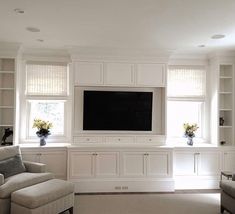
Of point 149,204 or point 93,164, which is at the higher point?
point 93,164

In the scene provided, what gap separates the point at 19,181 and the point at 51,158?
1.28 m

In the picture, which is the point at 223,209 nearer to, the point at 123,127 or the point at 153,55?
the point at 123,127

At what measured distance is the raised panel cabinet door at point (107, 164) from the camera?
186 inches

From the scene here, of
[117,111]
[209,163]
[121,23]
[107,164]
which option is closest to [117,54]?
[117,111]

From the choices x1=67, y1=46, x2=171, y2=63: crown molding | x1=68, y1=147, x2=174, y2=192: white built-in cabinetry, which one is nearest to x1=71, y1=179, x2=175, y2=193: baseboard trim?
x1=68, y1=147, x2=174, y2=192: white built-in cabinetry

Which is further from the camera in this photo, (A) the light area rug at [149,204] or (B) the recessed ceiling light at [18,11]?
(A) the light area rug at [149,204]

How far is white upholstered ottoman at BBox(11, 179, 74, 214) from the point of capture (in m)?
3.10

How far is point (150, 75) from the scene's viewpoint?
497cm

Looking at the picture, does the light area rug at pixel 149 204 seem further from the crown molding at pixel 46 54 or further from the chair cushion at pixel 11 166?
the crown molding at pixel 46 54

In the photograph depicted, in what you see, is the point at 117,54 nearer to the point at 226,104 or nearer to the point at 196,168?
the point at 226,104

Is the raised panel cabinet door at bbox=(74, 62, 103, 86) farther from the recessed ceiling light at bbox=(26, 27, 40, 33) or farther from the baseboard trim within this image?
the baseboard trim

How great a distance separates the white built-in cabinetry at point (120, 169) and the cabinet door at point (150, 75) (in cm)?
129

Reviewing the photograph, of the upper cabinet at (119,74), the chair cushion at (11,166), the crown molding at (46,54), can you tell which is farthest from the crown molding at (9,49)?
the chair cushion at (11,166)

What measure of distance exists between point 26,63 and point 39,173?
230 centimetres
